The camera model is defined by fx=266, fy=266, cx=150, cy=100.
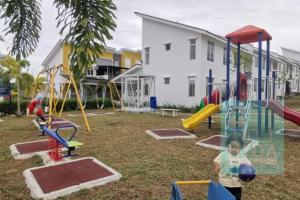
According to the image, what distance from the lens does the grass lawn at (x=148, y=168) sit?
4.37 meters

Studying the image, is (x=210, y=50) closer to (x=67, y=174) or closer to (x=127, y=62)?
(x=67, y=174)

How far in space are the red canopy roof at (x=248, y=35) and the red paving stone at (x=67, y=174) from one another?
289 inches

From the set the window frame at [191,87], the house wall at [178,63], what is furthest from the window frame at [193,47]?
the window frame at [191,87]

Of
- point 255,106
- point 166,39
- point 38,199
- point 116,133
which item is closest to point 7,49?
point 38,199

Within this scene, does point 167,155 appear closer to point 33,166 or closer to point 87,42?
point 33,166

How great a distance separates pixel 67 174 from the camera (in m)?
5.11

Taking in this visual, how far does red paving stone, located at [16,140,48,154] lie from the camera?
285 inches

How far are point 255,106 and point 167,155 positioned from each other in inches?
165

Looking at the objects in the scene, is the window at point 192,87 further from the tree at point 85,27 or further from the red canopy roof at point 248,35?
the tree at point 85,27

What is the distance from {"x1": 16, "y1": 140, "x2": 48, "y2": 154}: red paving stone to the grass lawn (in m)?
0.39

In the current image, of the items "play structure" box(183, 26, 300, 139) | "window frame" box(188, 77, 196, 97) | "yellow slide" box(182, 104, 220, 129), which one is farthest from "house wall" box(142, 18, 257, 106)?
"yellow slide" box(182, 104, 220, 129)

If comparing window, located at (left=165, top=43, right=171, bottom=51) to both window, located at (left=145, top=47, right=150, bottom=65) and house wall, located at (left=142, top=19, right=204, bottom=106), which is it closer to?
house wall, located at (left=142, top=19, right=204, bottom=106)

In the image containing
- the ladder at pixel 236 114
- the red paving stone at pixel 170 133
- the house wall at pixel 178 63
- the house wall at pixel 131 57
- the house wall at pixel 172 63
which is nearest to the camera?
the ladder at pixel 236 114

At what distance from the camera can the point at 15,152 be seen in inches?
277
